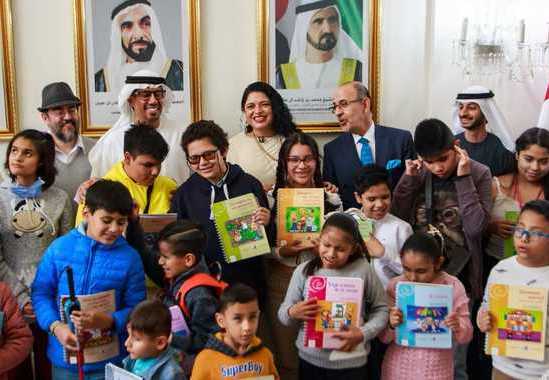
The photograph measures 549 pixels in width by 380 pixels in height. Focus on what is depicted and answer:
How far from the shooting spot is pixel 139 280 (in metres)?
2.76

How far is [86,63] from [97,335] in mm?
2679

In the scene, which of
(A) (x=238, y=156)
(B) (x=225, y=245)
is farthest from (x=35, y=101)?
(B) (x=225, y=245)

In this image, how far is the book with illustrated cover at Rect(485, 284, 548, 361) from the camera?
8.38 feet

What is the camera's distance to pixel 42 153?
322 centimetres

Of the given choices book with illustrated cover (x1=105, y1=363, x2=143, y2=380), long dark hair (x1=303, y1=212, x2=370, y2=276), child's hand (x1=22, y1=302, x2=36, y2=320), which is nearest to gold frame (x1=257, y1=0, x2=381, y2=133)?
long dark hair (x1=303, y1=212, x2=370, y2=276)

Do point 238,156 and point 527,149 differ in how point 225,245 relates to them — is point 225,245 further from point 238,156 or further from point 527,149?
point 527,149

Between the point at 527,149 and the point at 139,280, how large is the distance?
2215 mm

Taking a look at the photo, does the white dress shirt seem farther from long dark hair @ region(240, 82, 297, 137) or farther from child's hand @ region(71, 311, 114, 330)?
child's hand @ region(71, 311, 114, 330)

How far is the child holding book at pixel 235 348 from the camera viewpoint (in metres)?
2.40

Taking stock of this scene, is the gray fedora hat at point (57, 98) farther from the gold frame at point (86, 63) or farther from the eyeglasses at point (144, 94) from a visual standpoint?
the gold frame at point (86, 63)

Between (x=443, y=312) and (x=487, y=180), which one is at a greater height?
(x=487, y=180)

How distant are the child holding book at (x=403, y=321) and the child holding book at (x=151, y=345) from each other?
101 cm

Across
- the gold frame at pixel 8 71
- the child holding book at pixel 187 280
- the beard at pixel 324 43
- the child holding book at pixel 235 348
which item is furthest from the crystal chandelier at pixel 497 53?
the gold frame at pixel 8 71

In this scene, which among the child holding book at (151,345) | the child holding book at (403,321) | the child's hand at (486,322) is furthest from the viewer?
the child holding book at (403,321)
